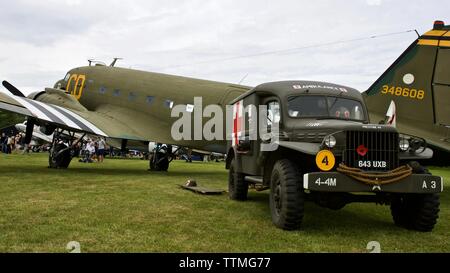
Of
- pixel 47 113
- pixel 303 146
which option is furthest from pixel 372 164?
pixel 47 113

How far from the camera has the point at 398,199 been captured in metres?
7.48

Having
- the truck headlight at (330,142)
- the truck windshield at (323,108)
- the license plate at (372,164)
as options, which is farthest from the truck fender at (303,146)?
the truck windshield at (323,108)

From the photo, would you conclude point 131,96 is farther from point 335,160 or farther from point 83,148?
point 335,160

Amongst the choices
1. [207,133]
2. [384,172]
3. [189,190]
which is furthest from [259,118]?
[207,133]

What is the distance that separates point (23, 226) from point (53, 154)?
476 inches

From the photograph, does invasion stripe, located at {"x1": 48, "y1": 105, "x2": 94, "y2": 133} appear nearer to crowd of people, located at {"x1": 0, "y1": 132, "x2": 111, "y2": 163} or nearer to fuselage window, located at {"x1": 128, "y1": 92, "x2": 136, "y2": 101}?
crowd of people, located at {"x1": 0, "y1": 132, "x2": 111, "y2": 163}

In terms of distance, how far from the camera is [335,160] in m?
6.61

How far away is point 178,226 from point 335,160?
2.63 metres

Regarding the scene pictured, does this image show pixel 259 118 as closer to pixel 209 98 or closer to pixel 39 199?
pixel 39 199

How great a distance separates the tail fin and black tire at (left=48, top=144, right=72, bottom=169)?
39.7ft

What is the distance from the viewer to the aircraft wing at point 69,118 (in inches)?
606

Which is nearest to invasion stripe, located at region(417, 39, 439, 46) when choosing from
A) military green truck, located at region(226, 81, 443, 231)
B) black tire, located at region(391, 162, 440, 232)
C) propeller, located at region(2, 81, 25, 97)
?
military green truck, located at region(226, 81, 443, 231)

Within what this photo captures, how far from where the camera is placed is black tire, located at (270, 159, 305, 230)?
6527mm
